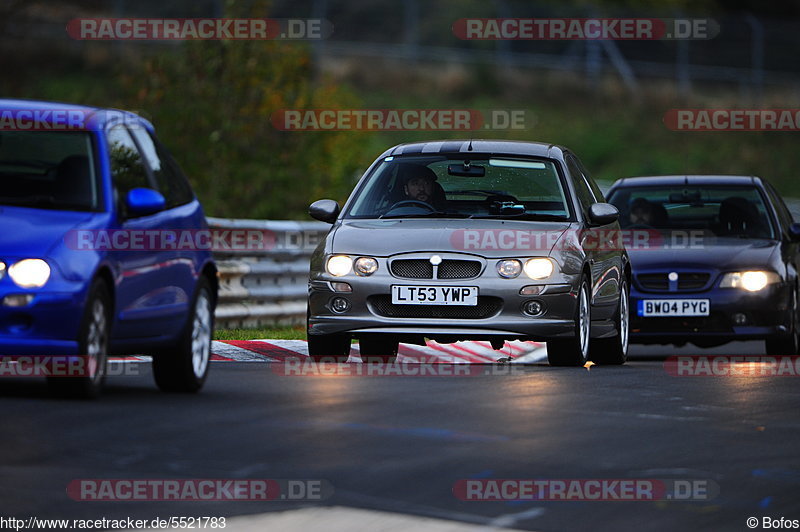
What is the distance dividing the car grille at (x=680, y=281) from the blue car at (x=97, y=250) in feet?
19.1

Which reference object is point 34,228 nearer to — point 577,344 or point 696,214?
point 577,344

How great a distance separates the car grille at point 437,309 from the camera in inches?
534

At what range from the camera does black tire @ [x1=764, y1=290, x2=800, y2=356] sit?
17.0 metres

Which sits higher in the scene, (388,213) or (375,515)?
(388,213)

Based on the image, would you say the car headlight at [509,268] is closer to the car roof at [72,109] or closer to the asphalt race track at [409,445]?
the asphalt race track at [409,445]

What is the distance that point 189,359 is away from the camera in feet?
37.4

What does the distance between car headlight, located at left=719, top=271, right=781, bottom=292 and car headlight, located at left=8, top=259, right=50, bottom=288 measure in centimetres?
804

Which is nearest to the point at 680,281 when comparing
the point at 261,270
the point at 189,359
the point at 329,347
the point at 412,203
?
the point at 412,203

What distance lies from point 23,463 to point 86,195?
296cm

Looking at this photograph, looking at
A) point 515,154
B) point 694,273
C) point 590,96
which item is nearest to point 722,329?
point 694,273

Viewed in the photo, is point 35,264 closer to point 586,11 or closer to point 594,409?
point 594,409

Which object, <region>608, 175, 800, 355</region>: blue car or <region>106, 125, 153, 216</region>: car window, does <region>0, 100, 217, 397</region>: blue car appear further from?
<region>608, 175, 800, 355</region>: blue car

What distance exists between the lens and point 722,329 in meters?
16.7

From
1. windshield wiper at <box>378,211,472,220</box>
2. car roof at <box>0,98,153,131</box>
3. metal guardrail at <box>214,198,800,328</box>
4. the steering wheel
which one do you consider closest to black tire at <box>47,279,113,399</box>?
car roof at <box>0,98,153,131</box>
